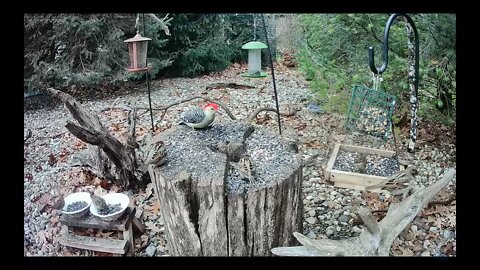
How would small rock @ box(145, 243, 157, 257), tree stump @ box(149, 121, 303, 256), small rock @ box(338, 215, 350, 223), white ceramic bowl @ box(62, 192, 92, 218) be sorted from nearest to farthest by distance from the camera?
tree stump @ box(149, 121, 303, 256) < white ceramic bowl @ box(62, 192, 92, 218) < small rock @ box(145, 243, 157, 257) < small rock @ box(338, 215, 350, 223)

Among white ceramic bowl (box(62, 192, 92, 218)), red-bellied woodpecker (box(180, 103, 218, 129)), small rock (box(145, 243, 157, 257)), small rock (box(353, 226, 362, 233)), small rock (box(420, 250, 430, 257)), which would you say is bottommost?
small rock (box(145, 243, 157, 257))

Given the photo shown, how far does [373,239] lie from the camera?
3.72ft

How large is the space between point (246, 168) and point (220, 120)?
18.9 inches

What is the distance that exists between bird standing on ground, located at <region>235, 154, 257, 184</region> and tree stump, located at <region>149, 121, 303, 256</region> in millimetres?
14

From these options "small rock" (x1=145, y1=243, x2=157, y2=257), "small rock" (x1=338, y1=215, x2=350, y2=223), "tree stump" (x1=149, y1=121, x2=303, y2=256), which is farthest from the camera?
"small rock" (x1=338, y1=215, x2=350, y2=223)

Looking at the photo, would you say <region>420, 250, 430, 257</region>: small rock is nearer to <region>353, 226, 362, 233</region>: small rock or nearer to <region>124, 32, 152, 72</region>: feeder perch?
<region>353, 226, 362, 233</region>: small rock

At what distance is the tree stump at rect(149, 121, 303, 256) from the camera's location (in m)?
1.08

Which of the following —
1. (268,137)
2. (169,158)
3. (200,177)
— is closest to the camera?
(200,177)

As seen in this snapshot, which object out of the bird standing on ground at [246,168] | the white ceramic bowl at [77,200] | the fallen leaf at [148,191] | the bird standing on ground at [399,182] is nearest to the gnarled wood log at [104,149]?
the fallen leaf at [148,191]

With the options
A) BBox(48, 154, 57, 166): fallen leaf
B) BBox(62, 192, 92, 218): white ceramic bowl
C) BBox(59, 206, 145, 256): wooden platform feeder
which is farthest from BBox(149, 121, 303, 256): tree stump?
Answer: BBox(48, 154, 57, 166): fallen leaf
